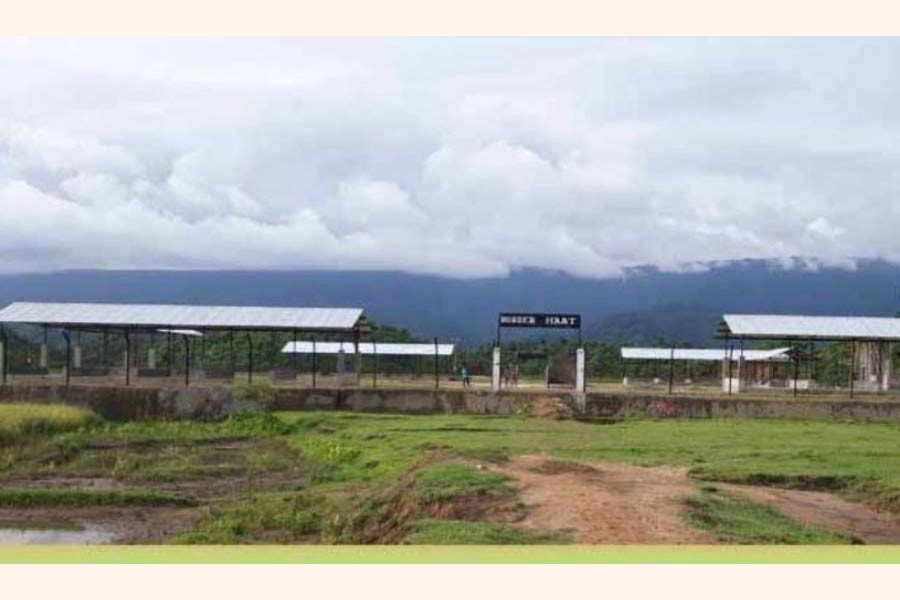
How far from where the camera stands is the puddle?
16219 millimetres

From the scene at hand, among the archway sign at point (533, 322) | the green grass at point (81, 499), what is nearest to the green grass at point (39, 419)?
the green grass at point (81, 499)

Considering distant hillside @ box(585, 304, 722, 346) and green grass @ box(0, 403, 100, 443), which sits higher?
distant hillside @ box(585, 304, 722, 346)

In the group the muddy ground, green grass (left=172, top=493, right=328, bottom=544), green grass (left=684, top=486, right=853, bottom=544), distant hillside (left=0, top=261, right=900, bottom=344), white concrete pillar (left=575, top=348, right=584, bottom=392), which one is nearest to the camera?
the muddy ground

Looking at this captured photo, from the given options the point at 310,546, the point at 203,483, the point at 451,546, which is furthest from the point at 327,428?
the point at 451,546

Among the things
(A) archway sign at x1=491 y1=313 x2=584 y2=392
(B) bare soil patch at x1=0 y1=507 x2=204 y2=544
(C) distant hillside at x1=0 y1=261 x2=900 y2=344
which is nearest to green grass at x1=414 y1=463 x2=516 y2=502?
(B) bare soil patch at x1=0 y1=507 x2=204 y2=544

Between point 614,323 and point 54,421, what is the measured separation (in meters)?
98.8

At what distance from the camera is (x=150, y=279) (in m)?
111

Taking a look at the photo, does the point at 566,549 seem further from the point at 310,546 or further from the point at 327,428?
→ the point at 327,428

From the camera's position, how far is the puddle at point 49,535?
1622 centimetres

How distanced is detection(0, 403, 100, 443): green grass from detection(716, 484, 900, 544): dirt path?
17.3 meters

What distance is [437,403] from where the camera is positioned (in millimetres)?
34125

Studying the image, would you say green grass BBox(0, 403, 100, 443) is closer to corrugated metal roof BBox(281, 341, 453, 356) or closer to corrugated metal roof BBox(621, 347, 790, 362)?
corrugated metal roof BBox(281, 341, 453, 356)

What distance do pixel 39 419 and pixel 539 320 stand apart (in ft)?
47.7

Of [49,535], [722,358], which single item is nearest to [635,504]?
[49,535]
